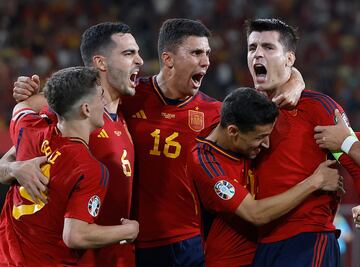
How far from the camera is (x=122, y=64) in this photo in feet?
17.8

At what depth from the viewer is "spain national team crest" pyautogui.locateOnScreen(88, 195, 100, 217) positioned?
4.36m

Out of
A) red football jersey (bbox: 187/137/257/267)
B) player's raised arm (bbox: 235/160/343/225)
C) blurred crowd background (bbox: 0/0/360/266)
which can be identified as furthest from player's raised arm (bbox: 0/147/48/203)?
blurred crowd background (bbox: 0/0/360/266)

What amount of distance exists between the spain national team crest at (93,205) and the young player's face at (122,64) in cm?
119

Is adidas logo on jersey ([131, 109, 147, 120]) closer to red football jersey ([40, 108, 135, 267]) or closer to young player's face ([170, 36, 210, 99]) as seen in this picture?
young player's face ([170, 36, 210, 99])

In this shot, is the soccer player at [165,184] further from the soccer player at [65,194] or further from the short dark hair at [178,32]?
the soccer player at [65,194]

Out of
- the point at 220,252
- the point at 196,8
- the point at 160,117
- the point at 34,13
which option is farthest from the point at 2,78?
the point at 220,252

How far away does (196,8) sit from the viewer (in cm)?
1473

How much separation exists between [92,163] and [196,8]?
10.6 meters

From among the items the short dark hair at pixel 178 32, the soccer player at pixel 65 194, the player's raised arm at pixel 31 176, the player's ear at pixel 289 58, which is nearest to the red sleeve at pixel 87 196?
the soccer player at pixel 65 194

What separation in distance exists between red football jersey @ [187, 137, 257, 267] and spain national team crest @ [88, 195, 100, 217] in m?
Answer: 0.70

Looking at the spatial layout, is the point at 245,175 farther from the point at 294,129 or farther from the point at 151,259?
the point at 151,259

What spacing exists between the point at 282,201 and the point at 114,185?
1114mm

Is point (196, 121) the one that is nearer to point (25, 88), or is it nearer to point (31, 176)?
point (25, 88)

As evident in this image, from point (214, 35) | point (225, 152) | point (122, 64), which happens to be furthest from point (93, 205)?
point (214, 35)
